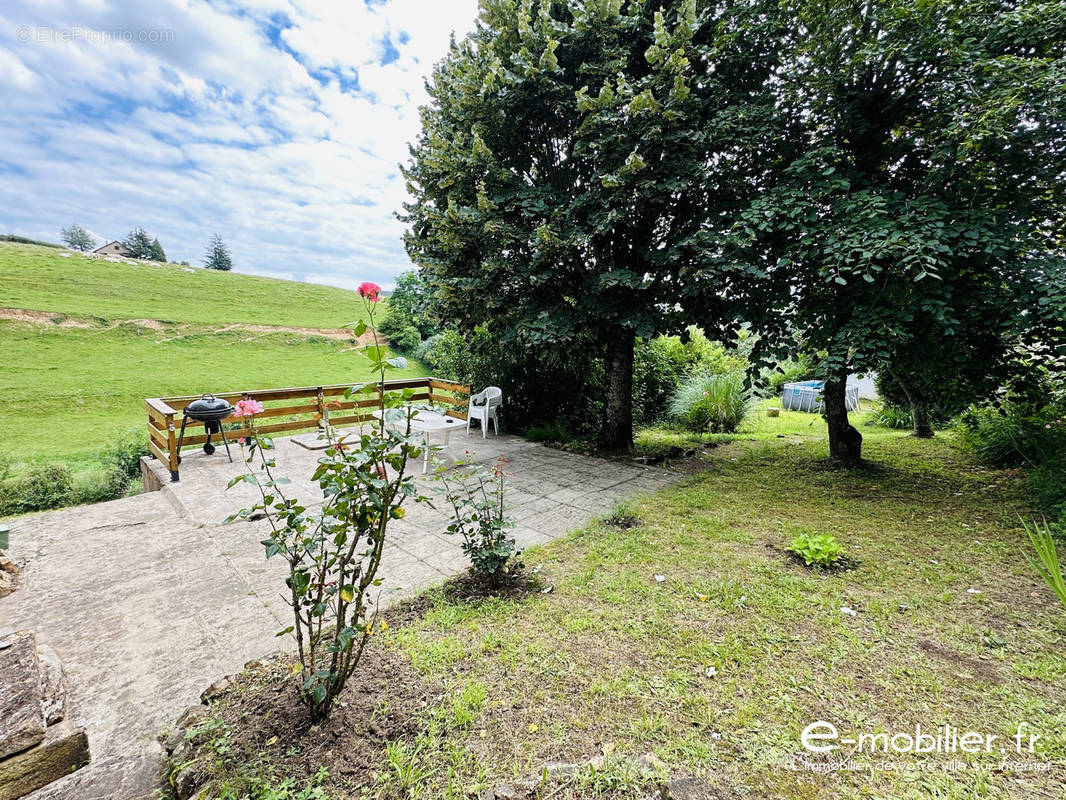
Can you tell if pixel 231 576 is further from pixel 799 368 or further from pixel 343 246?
pixel 343 246

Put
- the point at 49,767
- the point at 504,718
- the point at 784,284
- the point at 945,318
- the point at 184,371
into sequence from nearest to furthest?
the point at 49,767, the point at 504,718, the point at 945,318, the point at 784,284, the point at 184,371

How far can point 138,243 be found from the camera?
1503 inches

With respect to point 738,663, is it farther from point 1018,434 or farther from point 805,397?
point 805,397

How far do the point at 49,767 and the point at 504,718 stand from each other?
129 centimetres

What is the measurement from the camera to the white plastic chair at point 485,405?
268 inches

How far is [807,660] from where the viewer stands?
1815 millimetres

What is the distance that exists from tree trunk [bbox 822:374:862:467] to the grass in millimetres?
1613

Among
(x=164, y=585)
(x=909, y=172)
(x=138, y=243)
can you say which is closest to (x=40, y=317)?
(x=164, y=585)

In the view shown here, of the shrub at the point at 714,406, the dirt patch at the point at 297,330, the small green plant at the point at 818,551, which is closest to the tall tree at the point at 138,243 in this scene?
the dirt patch at the point at 297,330

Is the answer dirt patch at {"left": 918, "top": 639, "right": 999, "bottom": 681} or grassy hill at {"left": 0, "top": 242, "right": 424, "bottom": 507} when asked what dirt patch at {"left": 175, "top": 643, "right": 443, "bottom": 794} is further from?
grassy hill at {"left": 0, "top": 242, "right": 424, "bottom": 507}

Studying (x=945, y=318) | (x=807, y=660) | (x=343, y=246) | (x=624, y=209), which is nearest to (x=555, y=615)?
(x=807, y=660)

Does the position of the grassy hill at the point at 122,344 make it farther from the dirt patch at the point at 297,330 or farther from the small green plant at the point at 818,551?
the small green plant at the point at 818,551

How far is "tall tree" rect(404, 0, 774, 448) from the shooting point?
13.4 ft

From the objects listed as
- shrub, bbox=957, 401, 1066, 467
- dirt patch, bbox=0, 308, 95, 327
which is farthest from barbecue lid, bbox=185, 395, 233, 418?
dirt patch, bbox=0, 308, 95, 327
